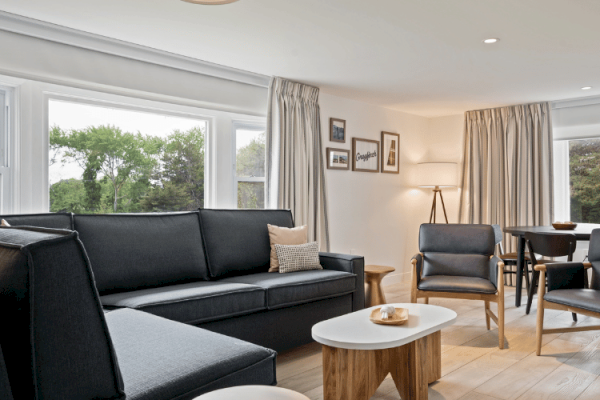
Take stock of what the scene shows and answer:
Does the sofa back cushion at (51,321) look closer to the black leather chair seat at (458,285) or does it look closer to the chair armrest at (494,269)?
the black leather chair seat at (458,285)

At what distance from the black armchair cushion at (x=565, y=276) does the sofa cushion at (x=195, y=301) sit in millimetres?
2141

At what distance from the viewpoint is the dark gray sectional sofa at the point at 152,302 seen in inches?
41.6

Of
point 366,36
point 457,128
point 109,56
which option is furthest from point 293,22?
point 457,128

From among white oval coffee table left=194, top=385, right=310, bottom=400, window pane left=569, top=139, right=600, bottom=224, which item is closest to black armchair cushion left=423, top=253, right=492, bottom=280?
window pane left=569, top=139, right=600, bottom=224

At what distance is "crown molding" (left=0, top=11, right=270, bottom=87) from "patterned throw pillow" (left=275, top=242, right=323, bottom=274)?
1.75m

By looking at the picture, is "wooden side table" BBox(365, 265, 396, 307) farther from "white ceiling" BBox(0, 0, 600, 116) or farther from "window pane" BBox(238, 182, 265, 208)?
"white ceiling" BBox(0, 0, 600, 116)

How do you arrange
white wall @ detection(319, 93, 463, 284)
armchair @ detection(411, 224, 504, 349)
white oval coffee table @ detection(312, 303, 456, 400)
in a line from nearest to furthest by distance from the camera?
white oval coffee table @ detection(312, 303, 456, 400)
armchair @ detection(411, 224, 504, 349)
white wall @ detection(319, 93, 463, 284)

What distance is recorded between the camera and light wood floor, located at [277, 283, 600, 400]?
8.80ft

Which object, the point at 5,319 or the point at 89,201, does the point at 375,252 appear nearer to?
the point at 89,201

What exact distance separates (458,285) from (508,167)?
10.0ft

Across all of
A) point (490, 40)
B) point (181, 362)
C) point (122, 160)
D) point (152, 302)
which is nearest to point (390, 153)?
point (490, 40)

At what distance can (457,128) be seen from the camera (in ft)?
21.8

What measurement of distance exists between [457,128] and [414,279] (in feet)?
11.8

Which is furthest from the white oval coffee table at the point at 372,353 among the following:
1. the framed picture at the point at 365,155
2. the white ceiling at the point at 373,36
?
the framed picture at the point at 365,155
